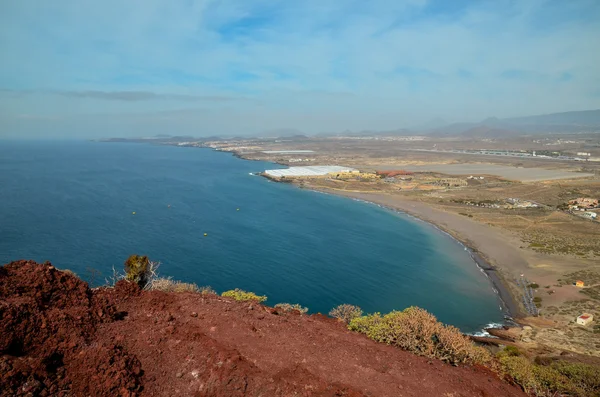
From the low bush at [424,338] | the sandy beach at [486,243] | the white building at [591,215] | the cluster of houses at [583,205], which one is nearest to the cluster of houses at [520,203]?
the cluster of houses at [583,205]

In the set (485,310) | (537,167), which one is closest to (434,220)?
(485,310)

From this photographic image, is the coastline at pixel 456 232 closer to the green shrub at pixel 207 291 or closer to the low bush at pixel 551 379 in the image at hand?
the low bush at pixel 551 379

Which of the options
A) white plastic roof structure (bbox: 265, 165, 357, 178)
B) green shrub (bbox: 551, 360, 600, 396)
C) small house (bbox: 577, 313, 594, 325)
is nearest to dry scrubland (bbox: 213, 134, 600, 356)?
small house (bbox: 577, 313, 594, 325)

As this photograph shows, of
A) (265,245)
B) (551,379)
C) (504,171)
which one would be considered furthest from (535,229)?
(504,171)

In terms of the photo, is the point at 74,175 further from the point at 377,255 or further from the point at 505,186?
the point at 505,186

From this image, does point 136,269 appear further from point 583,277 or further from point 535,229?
point 535,229

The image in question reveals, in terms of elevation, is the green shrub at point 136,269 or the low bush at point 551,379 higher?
the green shrub at point 136,269
